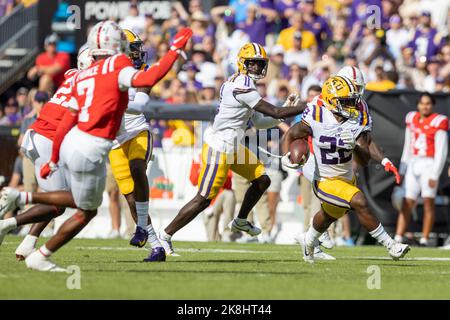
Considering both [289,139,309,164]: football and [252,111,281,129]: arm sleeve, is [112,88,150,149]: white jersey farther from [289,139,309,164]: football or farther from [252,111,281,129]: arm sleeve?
[289,139,309,164]: football

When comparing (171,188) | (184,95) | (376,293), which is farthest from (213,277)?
(184,95)

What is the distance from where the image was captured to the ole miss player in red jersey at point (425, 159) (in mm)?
15570

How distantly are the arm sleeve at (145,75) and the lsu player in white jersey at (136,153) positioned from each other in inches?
83.1

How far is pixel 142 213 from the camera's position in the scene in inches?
432

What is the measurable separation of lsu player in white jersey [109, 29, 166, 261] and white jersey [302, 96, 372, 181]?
168 centimetres

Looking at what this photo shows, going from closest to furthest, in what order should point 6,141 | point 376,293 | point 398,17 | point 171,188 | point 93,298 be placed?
point 93,298 < point 376,293 < point 171,188 < point 6,141 < point 398,17

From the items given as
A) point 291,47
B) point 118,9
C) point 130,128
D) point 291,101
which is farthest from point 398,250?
point 118,9

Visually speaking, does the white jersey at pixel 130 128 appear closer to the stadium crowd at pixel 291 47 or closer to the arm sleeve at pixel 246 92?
the arm sleeve at pixel 246 92

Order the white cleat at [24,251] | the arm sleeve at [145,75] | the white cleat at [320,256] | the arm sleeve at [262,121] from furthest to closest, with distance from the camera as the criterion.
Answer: the arm sleeve at [262,121] → the white cleat at [320,256] → the white cleat at [24,251] → the arm sleeve at [145,75]

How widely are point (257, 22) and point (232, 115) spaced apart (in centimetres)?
833

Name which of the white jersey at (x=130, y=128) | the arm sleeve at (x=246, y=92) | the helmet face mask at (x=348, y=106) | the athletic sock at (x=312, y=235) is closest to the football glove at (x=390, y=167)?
the helmet face mask at (x=348, y=106)

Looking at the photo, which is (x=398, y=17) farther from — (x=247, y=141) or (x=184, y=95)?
(x=247, y=141)

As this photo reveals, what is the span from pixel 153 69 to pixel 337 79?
8.38 feet

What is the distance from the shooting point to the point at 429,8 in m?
20.2
